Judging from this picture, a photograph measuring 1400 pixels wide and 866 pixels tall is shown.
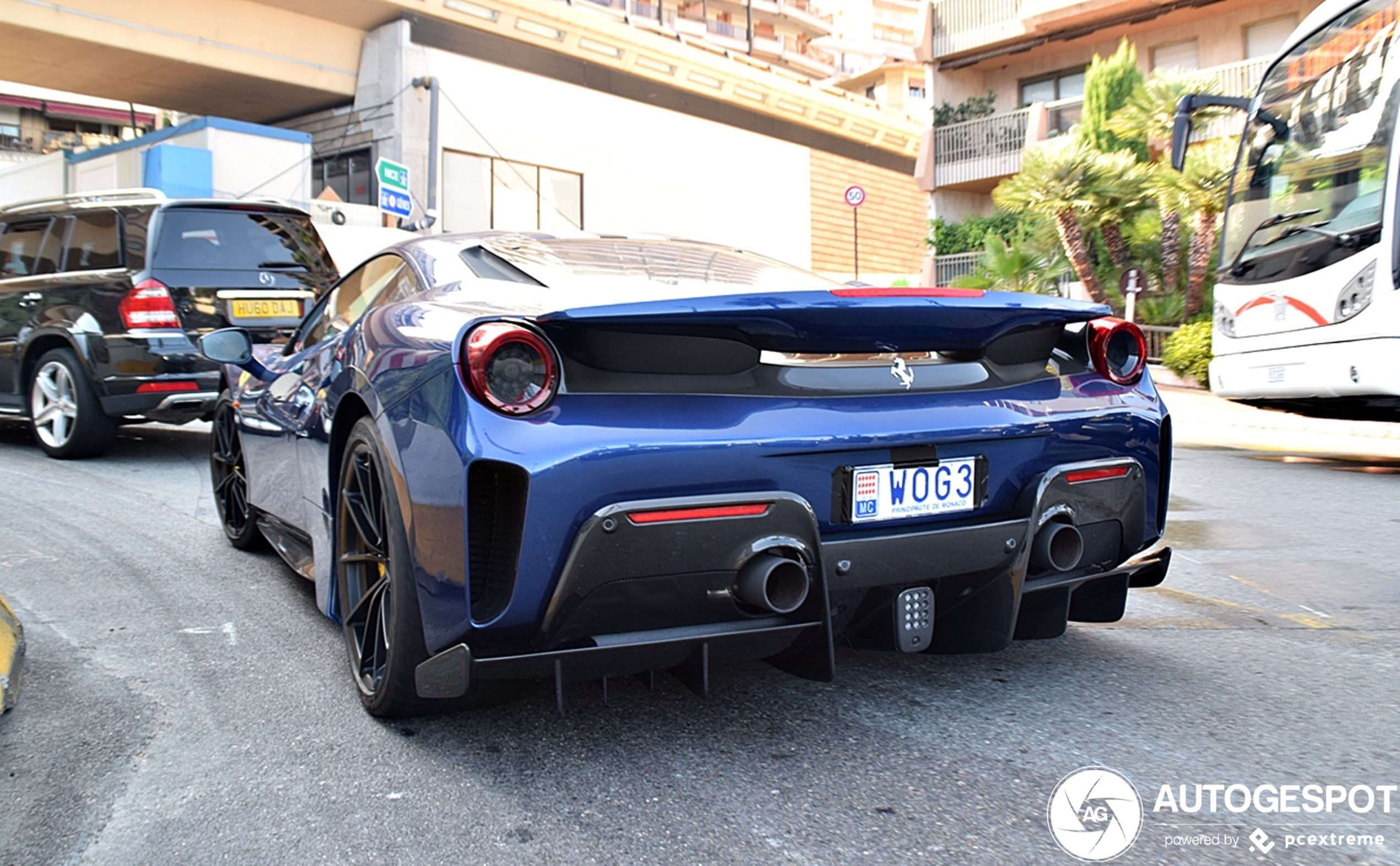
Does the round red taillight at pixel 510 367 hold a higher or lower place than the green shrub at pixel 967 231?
lower

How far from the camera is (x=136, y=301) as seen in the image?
293 inches

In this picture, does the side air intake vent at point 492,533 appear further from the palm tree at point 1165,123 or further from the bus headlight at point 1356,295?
the palm tree at point 1165,123

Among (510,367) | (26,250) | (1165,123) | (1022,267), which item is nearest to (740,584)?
(510,367)

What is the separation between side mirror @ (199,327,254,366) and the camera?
4.36 metres

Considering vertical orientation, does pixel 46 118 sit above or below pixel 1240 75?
above

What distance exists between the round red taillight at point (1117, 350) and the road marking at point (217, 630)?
2.87 m

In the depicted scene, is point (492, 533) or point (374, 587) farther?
point (374, 587)

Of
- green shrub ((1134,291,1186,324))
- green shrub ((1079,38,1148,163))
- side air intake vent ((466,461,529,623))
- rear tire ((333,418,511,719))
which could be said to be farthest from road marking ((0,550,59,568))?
green shrub ((1079,38,1148,163))

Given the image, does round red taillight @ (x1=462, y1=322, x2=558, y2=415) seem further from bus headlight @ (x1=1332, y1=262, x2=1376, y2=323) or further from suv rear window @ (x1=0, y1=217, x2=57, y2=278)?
suv rear window @ (x1=0, y1=217, x2=57, y2=278)

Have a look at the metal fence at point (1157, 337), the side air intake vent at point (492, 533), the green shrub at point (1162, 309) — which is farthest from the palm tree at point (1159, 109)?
the side air intake vent at point (492, 533)

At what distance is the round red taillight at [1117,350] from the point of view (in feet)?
10.1

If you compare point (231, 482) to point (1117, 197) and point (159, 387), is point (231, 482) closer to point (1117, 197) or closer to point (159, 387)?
point (159, 387)

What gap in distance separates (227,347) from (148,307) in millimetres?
3555

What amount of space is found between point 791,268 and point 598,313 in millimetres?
1676
